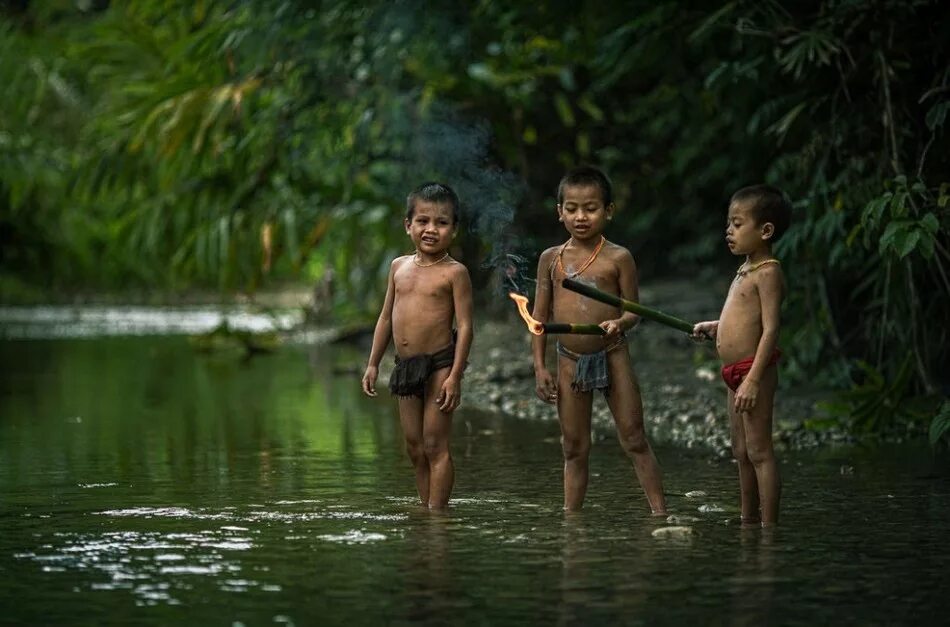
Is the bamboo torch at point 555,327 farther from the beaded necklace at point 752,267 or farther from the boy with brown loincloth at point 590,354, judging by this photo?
the beaded necklace at point 752,267

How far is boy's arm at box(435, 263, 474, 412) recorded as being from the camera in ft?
21.0

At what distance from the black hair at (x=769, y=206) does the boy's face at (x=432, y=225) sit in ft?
3.67

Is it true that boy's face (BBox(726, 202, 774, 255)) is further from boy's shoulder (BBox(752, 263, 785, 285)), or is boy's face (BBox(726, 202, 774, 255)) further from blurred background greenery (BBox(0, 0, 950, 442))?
blurred background greenery (BBox(0, 0, 950, 442))

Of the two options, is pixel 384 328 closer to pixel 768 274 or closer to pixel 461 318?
pixel 461 318

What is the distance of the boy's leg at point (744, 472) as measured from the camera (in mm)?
6098

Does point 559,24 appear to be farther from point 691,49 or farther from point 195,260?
point 195,260

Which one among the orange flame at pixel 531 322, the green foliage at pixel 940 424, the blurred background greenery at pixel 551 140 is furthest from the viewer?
the blurred background greenery at pixel 551 140

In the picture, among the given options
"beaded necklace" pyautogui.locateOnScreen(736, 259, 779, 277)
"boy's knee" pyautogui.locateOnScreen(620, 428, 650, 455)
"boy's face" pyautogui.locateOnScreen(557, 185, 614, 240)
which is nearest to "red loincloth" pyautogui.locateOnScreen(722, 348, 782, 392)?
"beaded necklace" pyautogui.locateOnScreen(736, 259, 779, 277)

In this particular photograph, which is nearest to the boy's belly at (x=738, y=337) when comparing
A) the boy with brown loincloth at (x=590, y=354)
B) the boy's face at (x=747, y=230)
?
the boy's face at (x=747, y=230)

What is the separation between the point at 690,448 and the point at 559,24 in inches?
159

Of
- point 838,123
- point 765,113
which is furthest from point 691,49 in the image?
point 838,123

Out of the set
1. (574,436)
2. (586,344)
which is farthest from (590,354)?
(574,436)

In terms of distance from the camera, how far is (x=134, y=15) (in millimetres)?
15891

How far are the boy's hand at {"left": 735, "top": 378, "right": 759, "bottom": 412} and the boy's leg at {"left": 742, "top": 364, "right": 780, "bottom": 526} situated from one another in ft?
0.10
